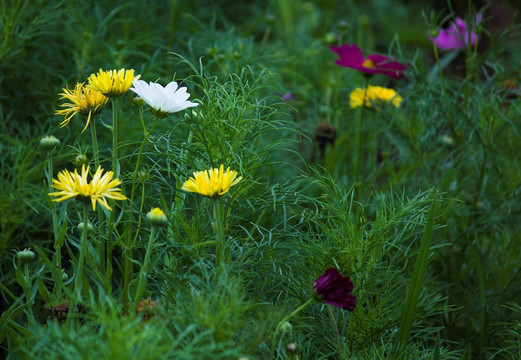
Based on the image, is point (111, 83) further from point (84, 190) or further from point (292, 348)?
point (292, 348)

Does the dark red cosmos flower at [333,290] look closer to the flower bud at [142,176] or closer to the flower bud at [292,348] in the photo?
the flower bud at [292,348]

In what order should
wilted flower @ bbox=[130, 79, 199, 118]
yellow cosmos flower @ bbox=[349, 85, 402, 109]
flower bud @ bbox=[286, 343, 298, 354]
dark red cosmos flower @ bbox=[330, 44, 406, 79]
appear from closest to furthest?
flower bud @ bbox=[286, 343, 298, 354]
wilted flower @ bbox=[130, 79, 199, 118]
dark red cosmos flower @ bbox=[330, 44, 406, 79]
yellow cosmos flower @ bbox=[349, 85, 402, 109]

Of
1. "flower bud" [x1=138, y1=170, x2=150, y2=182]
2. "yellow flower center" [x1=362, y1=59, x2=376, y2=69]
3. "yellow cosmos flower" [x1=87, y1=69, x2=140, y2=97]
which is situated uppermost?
"yellow cosmos flower" [x1=87, y1=69, x2=140, y2=97]

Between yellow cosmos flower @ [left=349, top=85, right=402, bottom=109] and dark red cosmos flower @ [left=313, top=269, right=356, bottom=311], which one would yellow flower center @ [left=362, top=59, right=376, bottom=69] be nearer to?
yellow cosmos flower @ [left=349, top=85, right=402, bottom=109]

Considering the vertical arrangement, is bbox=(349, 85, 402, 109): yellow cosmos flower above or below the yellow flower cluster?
below

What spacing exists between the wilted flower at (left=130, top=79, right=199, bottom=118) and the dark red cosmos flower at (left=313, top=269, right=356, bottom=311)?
0.99 ft

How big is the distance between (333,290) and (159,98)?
1.13 feet

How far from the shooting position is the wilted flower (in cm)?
83

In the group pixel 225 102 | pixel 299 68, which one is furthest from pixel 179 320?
pixel 299 68

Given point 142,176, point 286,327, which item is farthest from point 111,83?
point 286,327

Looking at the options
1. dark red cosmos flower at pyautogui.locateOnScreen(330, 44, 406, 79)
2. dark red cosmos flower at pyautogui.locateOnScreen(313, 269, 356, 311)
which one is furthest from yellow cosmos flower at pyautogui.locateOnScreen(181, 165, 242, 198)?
dark red cosmos flower at pyautogui.locateOnScreen(330, 44, 406, 79)

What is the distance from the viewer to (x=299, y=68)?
2.03m

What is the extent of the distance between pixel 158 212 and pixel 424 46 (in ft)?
8.29

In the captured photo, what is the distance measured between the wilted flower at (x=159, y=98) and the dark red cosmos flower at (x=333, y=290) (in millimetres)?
302
